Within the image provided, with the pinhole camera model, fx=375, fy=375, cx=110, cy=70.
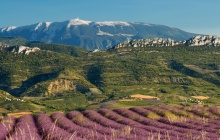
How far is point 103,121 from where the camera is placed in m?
34.8

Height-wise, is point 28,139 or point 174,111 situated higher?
point 28,139

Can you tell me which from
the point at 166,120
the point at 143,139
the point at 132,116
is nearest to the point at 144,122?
the point at 166,120

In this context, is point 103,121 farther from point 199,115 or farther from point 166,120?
point 199,115

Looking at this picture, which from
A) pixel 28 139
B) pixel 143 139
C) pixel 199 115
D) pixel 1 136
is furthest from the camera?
pixel 199 115

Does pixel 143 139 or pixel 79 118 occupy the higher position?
pixel 143 139

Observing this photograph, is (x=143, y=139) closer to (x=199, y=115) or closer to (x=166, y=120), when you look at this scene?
(x=166, y=120)

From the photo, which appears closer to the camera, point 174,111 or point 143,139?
point 143,139

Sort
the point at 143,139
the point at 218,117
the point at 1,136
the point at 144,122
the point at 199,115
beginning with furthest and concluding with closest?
1. the point at 199,115
2. the point at 218,117
3. the point at 144,122
4. the point at 1,136
5. the point at 143,139

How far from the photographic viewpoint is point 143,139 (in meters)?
20.7

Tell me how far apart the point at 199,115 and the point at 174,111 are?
301 centimetres

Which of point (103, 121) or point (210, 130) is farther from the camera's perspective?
point (103, 121)

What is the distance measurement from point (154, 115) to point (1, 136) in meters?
18.7

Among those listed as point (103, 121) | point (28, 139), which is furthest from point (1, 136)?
point (103, 121)

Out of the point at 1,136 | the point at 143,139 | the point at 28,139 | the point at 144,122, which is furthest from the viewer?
the point at 144,122
